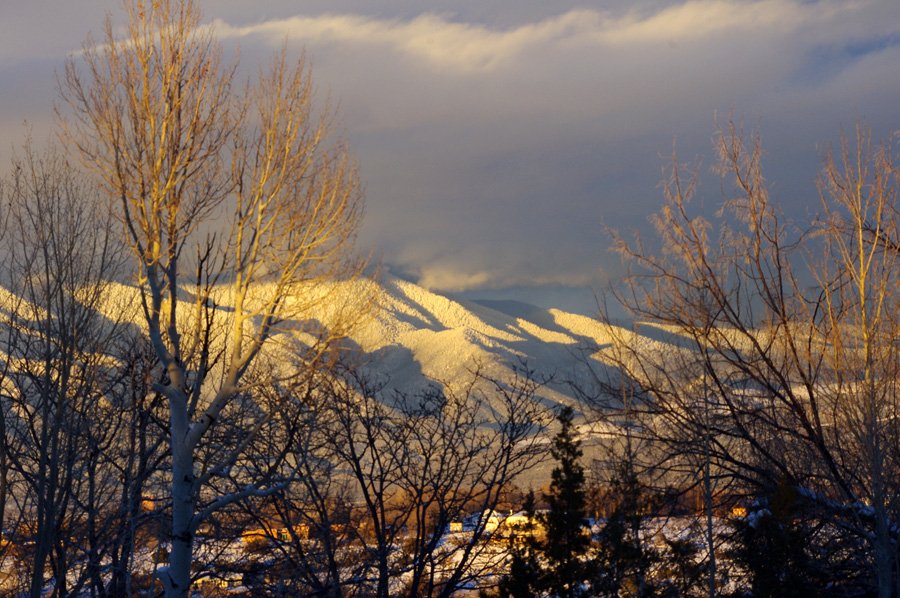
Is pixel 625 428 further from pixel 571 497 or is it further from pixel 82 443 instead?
pixel 82 443

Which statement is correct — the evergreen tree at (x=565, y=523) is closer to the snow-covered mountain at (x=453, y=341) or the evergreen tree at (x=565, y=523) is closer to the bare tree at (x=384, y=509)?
the bare tree at (x=384, y=509)

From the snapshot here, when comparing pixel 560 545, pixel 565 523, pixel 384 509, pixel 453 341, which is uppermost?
pixel 453 341

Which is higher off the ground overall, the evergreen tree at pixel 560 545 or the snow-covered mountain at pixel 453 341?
the snow-covered mountain at pixel 453 341

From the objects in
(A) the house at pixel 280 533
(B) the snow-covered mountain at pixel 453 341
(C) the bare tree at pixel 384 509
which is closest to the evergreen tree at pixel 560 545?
(C) the bare tree at pixel 384 509

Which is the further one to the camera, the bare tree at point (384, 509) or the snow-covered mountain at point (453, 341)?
the snow-covered mountain at point (453, 341)

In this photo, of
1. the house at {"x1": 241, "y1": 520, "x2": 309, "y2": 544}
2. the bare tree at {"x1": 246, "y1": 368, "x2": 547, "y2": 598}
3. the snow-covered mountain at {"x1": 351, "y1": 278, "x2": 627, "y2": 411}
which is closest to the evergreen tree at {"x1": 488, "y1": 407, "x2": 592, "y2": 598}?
the bare tree at {"x1": 246, "y1": 368, "x2": 547, "y2": 598}

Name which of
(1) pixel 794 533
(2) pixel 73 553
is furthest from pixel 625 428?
(2) pixel 73 553

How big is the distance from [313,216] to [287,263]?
86 cm

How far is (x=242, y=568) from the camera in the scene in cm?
1728

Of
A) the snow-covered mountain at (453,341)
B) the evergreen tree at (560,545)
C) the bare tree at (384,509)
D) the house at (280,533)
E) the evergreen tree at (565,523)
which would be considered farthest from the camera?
the snow-covered mountain at (453,341)

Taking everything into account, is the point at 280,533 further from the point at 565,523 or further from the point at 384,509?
the point at 565,523

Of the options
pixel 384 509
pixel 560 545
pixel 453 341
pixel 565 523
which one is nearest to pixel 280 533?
pixel 384 509

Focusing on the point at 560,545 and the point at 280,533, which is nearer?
the point at 280,533

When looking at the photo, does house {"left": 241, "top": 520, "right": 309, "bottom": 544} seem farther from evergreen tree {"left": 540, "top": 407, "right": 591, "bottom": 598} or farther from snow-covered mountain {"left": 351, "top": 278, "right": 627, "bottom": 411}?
snow-covered mountain {"left": 351, "top": 278, "right": 627, "bottom": 411}
